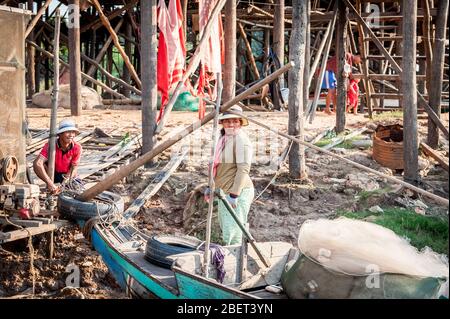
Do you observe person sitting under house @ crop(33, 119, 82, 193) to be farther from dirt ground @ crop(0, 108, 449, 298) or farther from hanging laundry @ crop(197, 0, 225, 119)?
hanging laundry @ crop(197, 0, 225, 119)

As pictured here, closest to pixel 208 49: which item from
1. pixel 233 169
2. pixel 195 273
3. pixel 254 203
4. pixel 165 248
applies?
pixel 254 203

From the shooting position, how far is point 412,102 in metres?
8.33

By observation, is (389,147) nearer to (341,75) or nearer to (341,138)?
(341,138)

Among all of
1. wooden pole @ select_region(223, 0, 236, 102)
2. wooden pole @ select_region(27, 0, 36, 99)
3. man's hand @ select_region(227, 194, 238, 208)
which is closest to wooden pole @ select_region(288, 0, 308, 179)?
wooden pole @ select_region(223, 0, 236, 102)

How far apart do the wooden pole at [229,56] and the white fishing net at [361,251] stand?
615cm

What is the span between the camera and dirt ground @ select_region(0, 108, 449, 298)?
657 cm

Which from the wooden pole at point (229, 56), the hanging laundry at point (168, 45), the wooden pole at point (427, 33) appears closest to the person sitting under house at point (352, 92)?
the wooden pole at point (427, 33)

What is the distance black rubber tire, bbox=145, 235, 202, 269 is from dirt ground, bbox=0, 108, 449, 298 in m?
0.76

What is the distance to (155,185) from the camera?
8578 millimetres

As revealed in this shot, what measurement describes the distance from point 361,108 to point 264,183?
323 inches

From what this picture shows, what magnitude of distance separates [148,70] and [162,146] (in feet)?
11.1

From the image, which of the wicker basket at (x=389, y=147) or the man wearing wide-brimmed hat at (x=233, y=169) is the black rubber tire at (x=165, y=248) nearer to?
the man wearing wide-brimmed hat at (x=233, y=169)
